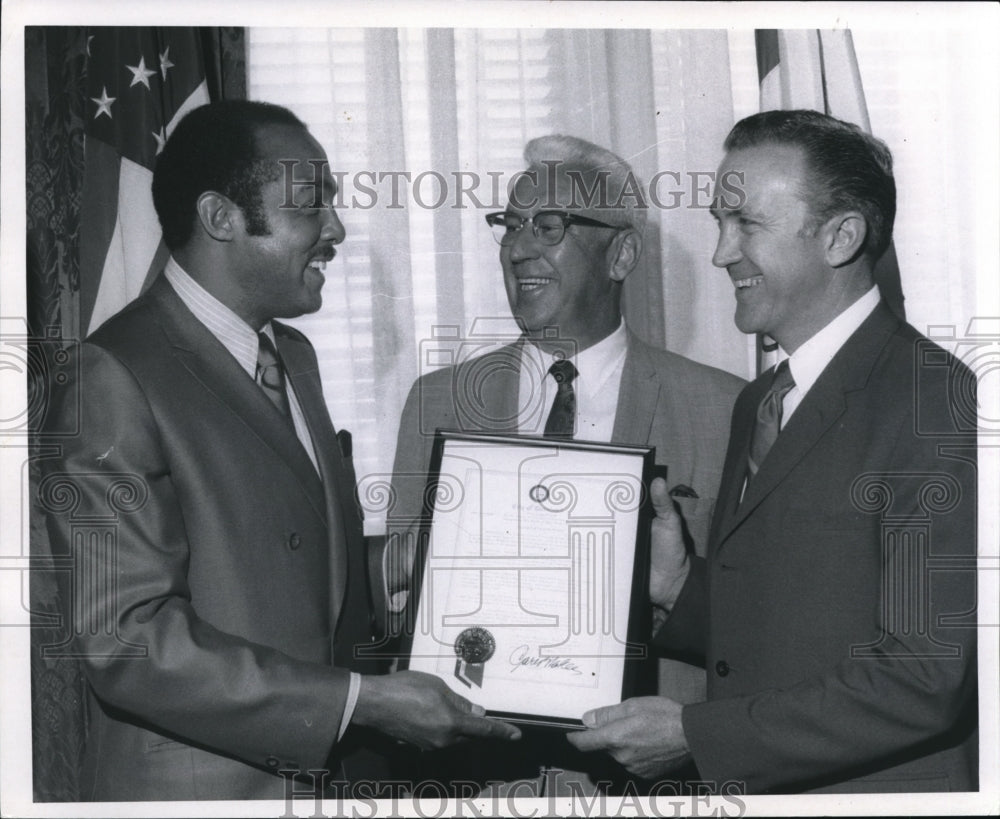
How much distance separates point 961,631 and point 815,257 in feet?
3.02

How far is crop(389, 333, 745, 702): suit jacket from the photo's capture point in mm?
2691

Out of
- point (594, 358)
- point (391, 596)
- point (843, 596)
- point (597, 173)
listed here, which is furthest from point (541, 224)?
point (843, 596)

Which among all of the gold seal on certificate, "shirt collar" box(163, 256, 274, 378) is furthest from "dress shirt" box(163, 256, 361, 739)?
the gold seal on certificate

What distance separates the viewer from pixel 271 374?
8.80ft

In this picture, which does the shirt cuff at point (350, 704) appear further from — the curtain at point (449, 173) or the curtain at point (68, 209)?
the curtain at point (68, 209)

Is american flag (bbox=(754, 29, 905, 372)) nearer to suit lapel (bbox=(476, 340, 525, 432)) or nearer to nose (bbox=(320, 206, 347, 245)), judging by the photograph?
suit lapel (bbox=(476, 340, 525, 432))

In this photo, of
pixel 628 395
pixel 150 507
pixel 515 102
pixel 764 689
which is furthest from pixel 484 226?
pixel 764 689

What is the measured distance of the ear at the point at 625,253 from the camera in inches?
107

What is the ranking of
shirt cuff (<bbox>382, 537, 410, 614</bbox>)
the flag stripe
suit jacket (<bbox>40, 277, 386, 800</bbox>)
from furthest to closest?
the flag stripe < shirt cuff (<bbox>382, 537, 410, 614</bbox>) < suit jacket (<bbox>40, 277, 386, 800</bbox>)

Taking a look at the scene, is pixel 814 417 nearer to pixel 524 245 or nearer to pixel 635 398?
pixel 635 398

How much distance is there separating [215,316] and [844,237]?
1410 mm

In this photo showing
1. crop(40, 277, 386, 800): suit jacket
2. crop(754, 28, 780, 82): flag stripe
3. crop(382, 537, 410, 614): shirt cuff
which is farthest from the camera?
crop(754, 28, 780, 82): flag stripe

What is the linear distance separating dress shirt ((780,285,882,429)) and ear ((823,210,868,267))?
10 cm
